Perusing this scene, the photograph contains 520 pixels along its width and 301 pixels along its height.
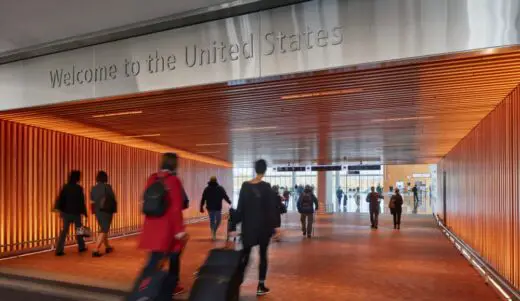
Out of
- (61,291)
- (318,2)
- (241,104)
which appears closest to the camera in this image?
(318,2)

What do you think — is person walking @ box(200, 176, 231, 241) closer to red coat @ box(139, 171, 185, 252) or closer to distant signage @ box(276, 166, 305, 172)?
red coat @ box(139, 171, 185, 252)

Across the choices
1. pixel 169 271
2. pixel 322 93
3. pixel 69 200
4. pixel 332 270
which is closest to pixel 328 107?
pixel 322 93

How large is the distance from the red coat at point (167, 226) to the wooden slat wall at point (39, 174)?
6554 millimetres

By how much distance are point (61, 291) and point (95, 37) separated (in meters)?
3.81

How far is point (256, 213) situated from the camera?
601 centimetres

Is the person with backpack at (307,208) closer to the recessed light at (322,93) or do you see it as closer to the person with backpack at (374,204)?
the person with backpack at (374,204)

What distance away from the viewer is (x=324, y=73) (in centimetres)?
612

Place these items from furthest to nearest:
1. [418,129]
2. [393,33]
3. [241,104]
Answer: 1. [418,129]
2. [241,104]
3. [393,33]

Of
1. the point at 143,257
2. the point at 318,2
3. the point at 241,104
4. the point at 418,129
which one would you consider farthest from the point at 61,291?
the point at 418,129

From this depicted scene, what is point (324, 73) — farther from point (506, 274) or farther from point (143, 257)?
point (143, 257)

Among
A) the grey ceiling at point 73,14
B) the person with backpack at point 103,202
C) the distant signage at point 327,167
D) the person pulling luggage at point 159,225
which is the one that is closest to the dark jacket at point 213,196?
the person with backpack at point 103,202

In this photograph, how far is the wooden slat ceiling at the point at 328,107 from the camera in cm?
648

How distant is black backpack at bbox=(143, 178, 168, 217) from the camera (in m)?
4.79

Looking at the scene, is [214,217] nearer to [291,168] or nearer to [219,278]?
[219,278]
